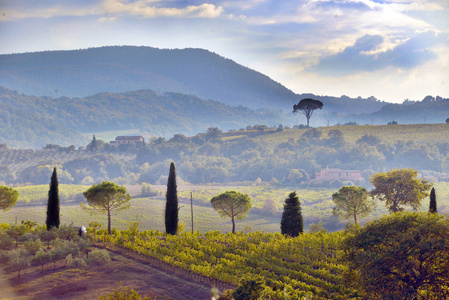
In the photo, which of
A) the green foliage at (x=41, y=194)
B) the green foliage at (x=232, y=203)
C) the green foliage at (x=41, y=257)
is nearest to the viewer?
the green foliage at (x=41, y=257)

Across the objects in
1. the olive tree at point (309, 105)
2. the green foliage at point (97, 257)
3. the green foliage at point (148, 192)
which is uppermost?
the olive tree at point (309, 105)

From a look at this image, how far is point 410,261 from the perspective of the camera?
16281 millimetres

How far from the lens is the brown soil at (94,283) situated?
2056cm

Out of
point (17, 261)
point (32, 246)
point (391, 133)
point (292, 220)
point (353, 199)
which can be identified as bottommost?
point (292, 220)

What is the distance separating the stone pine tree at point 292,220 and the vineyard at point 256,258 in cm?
232

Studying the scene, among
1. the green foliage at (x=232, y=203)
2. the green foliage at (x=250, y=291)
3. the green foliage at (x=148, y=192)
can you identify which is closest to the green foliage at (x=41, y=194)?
the green foliage at (x=148, y=192)

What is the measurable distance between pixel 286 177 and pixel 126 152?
85696mm

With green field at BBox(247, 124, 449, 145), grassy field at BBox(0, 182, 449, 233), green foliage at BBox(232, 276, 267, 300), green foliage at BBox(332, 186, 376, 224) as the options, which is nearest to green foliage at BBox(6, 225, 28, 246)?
green foliage at BBox(232, 276, 267, 300)

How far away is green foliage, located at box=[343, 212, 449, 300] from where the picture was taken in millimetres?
16453

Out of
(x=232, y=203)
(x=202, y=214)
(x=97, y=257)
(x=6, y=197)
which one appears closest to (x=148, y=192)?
(x=202, y=214)

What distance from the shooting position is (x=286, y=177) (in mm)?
129625

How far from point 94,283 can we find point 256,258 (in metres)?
10.4

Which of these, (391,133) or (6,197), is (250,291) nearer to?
(6,197)

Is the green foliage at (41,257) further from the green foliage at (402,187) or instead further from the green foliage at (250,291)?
the green foliage at (402,187)
